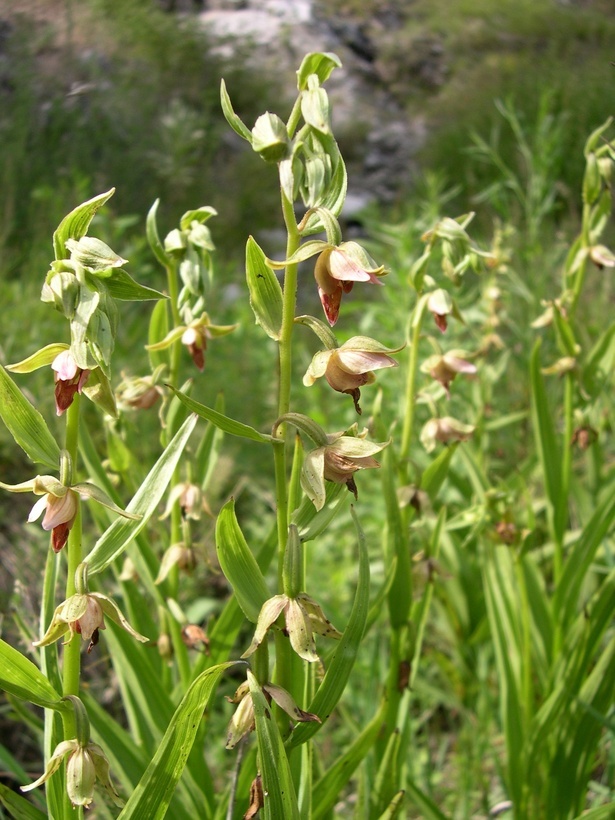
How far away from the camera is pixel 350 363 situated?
87cm

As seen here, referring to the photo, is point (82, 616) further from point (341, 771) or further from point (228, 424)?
point (341, 771)

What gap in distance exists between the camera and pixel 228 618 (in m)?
1.29

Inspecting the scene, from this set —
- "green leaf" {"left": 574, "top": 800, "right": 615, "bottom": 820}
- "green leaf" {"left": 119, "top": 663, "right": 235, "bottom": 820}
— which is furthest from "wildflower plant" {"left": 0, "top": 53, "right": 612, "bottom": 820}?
"green leaf" {"left": 574, "top": 800, "right": 615, "bottom": 820}

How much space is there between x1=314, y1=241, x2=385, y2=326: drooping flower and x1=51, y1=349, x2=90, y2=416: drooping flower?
0.90 feet

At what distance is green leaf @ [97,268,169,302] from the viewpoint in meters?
0.82

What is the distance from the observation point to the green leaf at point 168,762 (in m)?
0.86

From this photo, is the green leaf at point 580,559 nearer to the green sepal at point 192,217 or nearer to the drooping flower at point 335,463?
the drooping flower at point 335,463

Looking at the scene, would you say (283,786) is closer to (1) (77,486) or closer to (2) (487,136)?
(1) (77,486)

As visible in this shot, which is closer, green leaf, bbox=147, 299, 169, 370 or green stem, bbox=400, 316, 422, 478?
green leaf, bbox=147, 299, 169, 370

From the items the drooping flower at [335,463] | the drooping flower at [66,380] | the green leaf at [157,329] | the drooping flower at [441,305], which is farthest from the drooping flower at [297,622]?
the drooping flower at [441,305]

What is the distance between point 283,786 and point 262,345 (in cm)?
312

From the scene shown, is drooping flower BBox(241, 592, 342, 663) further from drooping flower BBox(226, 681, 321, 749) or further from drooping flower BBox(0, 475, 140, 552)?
drooping flower BBox(0, 475, 140, 552)

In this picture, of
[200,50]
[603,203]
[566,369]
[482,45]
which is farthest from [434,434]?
[482,45]

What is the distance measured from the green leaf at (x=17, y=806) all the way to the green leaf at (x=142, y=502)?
0.28 meters
